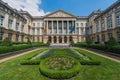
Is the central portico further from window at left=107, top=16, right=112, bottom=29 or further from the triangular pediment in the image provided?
window at left=107, top=16, right=112, bottom=29

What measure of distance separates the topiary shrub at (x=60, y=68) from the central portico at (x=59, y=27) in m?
44.2

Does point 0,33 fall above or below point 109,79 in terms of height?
above

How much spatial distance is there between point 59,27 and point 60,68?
5040 cm

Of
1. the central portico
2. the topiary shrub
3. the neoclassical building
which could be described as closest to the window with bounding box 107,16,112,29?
the neoclassical building

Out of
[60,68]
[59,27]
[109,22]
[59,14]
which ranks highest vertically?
[59,14]

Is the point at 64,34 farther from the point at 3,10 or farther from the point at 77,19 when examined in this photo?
the point at 3,10

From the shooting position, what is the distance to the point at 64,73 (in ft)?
19.6

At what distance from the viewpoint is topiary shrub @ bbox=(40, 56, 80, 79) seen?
5988 mm

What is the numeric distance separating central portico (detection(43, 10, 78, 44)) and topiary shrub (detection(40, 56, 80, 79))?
4417 cm

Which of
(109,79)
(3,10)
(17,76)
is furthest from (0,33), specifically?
(109,79)

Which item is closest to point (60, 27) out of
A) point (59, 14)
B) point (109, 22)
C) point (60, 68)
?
point (59, 14)

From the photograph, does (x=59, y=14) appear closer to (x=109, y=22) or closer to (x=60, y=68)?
(x=109, y=22)

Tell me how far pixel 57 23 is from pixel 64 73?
50044 mm

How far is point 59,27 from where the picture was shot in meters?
55.9
